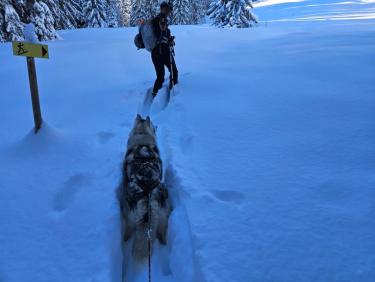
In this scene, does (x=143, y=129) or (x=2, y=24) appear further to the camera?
(x=2, y=24)

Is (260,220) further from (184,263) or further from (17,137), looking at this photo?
(17,137)

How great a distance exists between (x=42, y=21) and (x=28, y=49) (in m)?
12.8

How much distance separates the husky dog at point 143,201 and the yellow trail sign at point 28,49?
6.41ft

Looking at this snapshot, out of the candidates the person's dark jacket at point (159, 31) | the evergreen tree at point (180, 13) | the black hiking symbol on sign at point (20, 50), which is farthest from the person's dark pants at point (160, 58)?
the evergreen tree at point (180, 13)

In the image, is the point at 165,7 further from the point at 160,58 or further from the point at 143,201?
the point at 143,201

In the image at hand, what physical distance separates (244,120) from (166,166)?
170 cm

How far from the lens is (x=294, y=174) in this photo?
4.14 metres

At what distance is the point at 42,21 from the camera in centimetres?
1598

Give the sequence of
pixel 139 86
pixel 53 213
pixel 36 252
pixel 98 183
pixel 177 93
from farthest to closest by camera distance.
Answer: pixel 139 86 → pixel 177 93 → pixel 98 183 → pixel 53 213 → pixel 36 252

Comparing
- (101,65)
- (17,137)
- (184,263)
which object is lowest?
(184,263)

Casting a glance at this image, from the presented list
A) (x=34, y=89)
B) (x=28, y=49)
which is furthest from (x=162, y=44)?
(x=28, y=49)

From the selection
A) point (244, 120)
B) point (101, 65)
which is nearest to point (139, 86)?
point (101, 65)

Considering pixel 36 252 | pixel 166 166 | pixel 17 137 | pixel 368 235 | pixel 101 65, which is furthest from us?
pixel 101 65

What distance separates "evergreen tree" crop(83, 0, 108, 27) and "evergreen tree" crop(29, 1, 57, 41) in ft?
51.1
